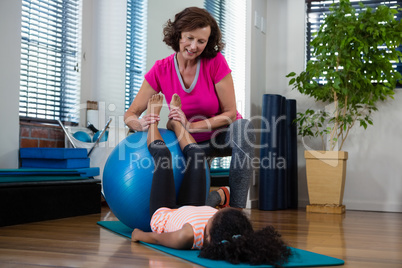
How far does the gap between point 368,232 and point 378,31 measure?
6.10 feet

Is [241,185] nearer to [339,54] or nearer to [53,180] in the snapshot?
[53,180]

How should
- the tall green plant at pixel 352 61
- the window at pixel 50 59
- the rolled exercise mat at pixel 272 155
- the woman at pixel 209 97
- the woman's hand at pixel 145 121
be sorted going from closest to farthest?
the woman's hand at pixel 145 121 < the woman at pixel 209 97 < the window at pixel 50 59 < the tall green plant at pixel 352 61 < the rolled exercise mat at pixel 272 155

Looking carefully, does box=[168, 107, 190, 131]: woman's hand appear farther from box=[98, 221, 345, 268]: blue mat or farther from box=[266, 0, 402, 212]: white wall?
box=[266, 0, 402, 212]: white wall

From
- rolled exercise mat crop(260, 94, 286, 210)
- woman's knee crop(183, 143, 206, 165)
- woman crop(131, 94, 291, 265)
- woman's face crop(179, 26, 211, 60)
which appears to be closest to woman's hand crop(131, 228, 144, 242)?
woman crop(131, 94, 291, 265)

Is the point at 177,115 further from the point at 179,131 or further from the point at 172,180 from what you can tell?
the point at 172,180

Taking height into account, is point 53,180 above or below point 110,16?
below

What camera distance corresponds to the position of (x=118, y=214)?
2.26 metres

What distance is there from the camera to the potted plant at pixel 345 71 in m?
3.92

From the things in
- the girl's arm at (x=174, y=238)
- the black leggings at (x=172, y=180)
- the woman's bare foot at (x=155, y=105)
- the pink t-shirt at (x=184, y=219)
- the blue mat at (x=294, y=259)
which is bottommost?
the blue mat at (x=294, y=259)

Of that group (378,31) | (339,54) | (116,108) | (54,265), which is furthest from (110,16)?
(54,265)

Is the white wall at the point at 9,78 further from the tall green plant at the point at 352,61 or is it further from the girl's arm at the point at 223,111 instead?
the tall green plant at the point at 352,61

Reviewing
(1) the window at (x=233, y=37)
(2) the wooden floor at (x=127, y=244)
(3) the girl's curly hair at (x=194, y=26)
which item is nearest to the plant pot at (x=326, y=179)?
(2) the wooden floor at (x=127, y=244)

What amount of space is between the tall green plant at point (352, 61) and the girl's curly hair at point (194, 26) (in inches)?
59.9

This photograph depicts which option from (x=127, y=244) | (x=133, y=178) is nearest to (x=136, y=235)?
(x=127, y=244)
